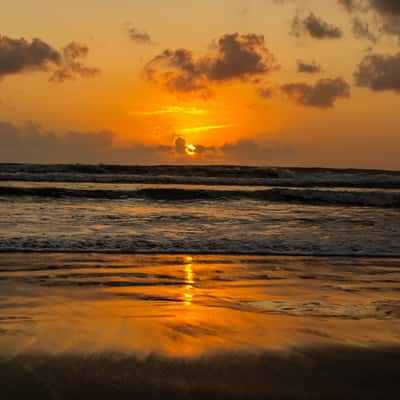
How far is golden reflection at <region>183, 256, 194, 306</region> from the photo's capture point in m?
5.28

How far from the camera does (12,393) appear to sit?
2.88m

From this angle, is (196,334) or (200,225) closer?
(196,334)

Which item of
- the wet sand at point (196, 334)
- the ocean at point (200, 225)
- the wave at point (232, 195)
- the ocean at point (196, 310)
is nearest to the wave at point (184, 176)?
the wave at point (232, 195)

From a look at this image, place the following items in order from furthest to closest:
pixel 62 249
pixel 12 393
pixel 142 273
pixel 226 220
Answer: pixel 226 220 < pixel 62 249 < pixel 142 273 < pixel 12 393

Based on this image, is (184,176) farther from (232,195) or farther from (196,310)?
(196,310)

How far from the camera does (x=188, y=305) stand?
4992 millimetres

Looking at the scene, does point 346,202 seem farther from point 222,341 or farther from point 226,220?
point 222,341

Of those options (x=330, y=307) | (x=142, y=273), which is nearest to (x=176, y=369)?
(x=330, y=307)

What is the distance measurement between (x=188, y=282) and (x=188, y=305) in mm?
1258

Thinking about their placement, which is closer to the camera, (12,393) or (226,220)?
(12,393)

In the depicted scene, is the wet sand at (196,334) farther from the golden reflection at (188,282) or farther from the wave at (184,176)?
the wave at (184,176)

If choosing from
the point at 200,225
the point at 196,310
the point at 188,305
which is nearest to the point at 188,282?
the point at 188,305

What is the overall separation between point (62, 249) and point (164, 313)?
14.2 ft

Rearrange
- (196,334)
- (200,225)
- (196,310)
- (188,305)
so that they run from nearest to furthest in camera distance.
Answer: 1. (196,334)
2. (196,310)
3. (188,305)
4. (200,225)
